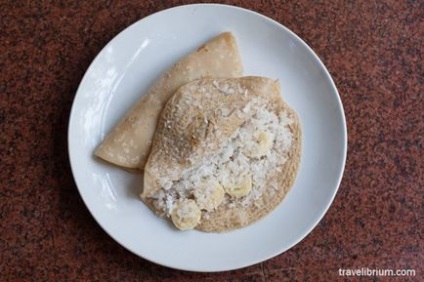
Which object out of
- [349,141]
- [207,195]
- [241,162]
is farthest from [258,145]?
[349,141]

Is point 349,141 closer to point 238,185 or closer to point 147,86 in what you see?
point 238,185

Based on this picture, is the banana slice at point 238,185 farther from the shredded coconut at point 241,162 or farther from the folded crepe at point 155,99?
the folded crepe at point 155,99

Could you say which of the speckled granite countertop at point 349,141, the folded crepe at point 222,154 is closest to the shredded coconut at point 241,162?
the folded crepe at point 222,154

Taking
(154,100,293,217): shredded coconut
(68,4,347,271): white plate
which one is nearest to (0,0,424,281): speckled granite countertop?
(68,4,347,271): white plate

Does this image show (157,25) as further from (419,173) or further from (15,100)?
(419,173)

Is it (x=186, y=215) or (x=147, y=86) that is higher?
(x=147, y=86)

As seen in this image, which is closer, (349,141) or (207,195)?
(207,195)
